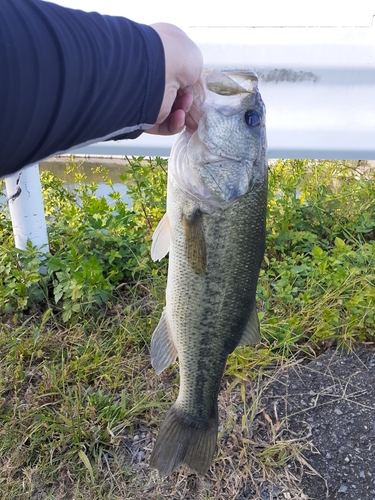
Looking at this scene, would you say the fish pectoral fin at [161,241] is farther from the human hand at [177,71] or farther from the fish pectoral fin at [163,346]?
the human hand at [177,71]

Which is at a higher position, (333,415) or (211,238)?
(211,238)

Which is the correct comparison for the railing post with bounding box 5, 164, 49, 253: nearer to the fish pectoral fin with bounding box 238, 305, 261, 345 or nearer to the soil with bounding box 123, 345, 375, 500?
the soil with bounding box 123, 345, 375, 500

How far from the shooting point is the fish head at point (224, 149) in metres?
1.46

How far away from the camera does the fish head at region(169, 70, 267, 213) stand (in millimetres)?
1456

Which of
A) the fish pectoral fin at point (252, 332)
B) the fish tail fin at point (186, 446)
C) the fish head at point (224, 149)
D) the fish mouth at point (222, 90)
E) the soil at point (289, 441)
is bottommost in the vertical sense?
the soil at point (289, 441)

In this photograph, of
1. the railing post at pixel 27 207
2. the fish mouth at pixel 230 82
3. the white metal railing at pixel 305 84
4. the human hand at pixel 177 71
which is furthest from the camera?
the railing post at pixel 27 207

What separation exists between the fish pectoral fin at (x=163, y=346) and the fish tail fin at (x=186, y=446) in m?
0.23

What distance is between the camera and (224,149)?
150 cm

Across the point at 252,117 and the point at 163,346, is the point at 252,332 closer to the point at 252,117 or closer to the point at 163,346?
the point at 163,346

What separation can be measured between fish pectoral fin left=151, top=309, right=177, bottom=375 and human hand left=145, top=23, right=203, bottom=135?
2.53 feet

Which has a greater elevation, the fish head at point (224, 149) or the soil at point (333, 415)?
the fish head at point (224, 149)

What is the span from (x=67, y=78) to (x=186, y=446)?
1377mm

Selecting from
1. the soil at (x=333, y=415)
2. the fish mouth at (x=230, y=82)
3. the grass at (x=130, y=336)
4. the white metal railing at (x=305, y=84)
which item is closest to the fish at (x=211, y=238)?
the fish mouth at (x=230, y=82)

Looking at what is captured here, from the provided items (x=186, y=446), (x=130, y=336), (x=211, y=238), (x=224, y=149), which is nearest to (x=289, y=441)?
(x=186, y=446)
